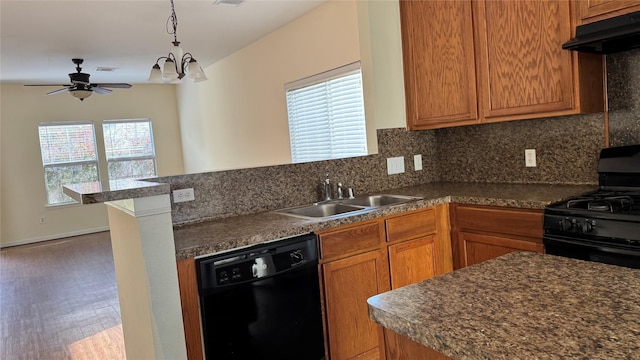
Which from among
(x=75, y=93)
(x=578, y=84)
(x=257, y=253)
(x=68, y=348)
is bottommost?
(x=68, y=348)

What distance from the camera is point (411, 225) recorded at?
2.47m

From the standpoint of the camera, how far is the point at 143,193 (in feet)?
5.16

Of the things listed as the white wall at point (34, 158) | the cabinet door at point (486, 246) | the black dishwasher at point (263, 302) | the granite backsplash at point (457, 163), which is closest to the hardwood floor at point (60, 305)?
the white wall at point (34, 158)

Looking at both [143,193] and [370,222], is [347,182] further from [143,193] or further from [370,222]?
[143,193]

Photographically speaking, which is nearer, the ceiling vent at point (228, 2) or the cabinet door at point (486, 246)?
the cabinet door at point (486, 246)

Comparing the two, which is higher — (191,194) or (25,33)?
(25,33)

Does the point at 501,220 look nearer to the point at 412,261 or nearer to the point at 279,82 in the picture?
the point at 412,261

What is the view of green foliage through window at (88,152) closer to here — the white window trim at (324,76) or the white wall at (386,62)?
the white window trim at (324,76)

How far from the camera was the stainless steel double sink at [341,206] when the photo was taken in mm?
2592

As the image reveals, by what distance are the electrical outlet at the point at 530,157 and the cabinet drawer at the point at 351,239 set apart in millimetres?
1169

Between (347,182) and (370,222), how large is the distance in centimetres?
66

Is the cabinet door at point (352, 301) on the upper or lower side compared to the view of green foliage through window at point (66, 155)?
lower

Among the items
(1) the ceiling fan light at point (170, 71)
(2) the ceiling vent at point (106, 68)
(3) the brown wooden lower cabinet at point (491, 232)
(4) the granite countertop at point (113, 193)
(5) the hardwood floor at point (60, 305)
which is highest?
(2) the ceiling vent at point (106, 68)

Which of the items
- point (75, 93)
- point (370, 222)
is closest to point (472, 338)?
point (370, 222)
